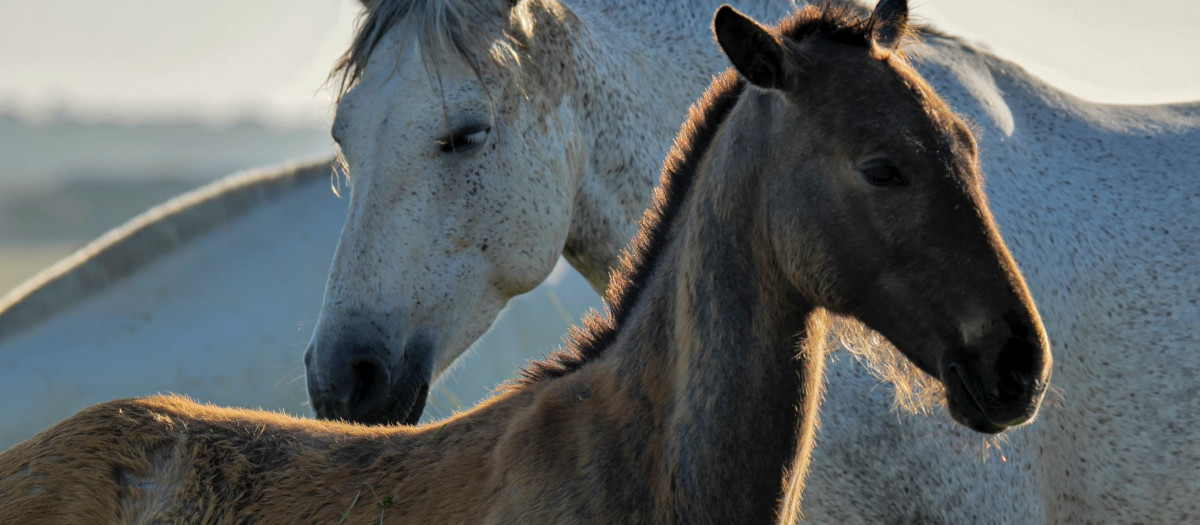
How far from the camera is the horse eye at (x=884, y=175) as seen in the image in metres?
2.41

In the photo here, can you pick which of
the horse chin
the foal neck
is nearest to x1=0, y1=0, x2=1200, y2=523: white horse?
the foal neck

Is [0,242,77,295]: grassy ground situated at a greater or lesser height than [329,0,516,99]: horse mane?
lesser

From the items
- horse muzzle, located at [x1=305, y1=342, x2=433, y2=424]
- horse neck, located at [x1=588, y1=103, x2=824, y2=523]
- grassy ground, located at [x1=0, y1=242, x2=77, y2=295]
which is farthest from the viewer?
grassy ground, located at [x1=0, y1=242, x2=77, y2=295]

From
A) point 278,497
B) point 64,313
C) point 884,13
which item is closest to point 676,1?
point 884,13

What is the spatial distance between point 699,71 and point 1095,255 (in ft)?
4.92

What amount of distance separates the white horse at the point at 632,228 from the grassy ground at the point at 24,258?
Answer: 1511 cm

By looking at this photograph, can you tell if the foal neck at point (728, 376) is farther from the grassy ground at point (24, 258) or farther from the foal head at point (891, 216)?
the grassy ground at point (24, 258)

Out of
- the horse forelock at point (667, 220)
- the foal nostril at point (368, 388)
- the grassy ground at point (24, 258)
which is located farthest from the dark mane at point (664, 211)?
the grassy ground at point (24, 258)

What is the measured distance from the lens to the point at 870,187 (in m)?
2.42

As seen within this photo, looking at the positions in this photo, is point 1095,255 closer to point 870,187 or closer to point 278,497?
point 870,187

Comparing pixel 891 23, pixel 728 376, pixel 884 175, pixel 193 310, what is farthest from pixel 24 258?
pixel 884 175

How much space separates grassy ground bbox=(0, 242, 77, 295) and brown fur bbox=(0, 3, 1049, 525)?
50.6 feet

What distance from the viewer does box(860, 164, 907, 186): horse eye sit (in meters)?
2.41

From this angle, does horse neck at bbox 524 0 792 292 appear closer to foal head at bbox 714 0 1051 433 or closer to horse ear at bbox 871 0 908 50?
horse ear at bbox 871 0 908 50
